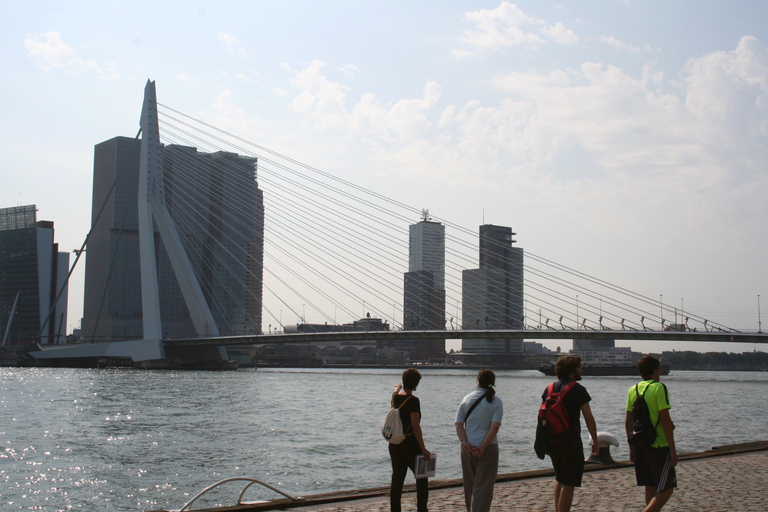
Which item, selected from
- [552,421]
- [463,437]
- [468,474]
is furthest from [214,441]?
[552,421]

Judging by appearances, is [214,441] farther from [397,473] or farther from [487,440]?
[487,440]

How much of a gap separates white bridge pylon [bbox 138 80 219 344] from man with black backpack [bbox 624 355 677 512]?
50.6 metres

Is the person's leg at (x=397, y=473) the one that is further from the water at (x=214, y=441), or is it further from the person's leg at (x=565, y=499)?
the water at (x=214, y=441)

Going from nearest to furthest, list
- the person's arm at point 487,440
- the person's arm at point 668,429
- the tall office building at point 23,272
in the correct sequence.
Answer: the person's arm at point 668,429, the person's arm at point 487,440, the tall office building at point 23,272

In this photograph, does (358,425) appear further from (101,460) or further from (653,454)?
(653,454)

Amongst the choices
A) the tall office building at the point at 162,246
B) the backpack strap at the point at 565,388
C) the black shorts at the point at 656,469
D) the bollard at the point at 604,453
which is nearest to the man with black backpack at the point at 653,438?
the black shorts at the point at 656,469

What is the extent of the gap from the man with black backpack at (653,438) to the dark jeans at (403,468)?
187cm

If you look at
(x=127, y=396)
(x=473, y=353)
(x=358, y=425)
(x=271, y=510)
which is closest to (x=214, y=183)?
(x=473, y=353)

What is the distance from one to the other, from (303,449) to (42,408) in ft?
46.4

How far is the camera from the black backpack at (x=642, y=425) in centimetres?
623

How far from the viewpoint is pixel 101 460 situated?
14.7m

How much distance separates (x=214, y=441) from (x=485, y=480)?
12.3m

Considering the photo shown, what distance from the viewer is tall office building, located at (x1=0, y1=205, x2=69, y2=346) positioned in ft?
422

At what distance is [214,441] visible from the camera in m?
17.7
